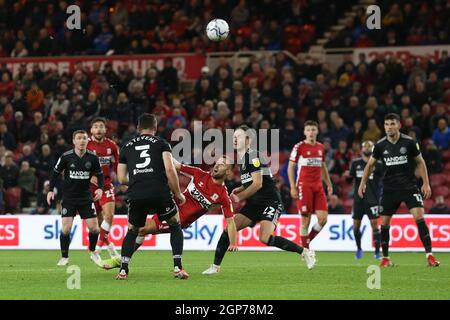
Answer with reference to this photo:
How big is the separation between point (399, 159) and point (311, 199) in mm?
2588

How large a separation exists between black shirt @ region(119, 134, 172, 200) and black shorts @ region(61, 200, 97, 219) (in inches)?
139

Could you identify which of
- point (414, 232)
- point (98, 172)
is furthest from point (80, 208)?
point (414, 232)

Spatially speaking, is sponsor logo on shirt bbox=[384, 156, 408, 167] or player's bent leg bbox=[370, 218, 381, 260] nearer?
sponsor logo on shirt bbox=[384, 156, 408, 167]

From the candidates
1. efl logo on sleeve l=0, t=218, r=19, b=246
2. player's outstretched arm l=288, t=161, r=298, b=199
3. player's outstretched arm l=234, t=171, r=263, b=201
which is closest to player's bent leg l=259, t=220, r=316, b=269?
player's outstretched arm l=234, t=171, r=263, b=201

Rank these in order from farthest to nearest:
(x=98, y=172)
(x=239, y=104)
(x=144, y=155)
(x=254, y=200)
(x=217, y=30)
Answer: (x=239, y=104)
(x=217, y=30)
(x=98, y=172)
(x=254, y=200)
(x=144, y=155)

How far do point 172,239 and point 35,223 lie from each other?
1036 centimetres

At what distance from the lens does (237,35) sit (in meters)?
28.2

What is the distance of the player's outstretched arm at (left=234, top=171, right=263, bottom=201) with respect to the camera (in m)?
13.4

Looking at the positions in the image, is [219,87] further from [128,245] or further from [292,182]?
[128,245]

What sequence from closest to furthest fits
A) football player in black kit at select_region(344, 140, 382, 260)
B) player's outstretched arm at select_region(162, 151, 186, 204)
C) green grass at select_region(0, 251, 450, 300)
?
green grass at select_region(0, 251, 450, 300)
player's outstretched arm at select_region(162, 151, 186, 204)
football player in black kit at select_region(344, 140, 382, 260)

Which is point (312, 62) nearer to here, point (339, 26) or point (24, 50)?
point (339, 26)

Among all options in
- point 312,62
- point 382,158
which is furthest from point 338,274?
point 312,62

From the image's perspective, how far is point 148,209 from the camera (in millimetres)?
12352

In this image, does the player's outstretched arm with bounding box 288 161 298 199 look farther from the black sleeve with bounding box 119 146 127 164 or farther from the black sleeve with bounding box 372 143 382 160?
the black sleeve with bounding box 119 146 127 164
